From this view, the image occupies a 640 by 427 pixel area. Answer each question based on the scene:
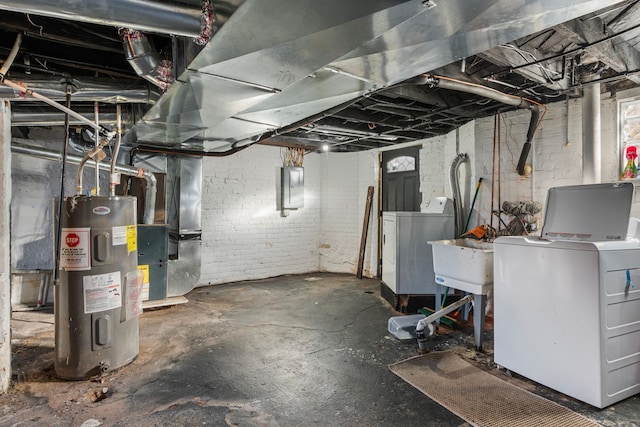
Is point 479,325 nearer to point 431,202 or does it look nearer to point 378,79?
point 431,202

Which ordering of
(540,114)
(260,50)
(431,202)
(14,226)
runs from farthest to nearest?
1. (431,202)
2. (14,226)
3. (540,114)
4. (260,50)

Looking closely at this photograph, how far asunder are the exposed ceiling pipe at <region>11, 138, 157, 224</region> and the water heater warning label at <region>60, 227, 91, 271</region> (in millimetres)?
615

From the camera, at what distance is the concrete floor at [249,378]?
1.85 m

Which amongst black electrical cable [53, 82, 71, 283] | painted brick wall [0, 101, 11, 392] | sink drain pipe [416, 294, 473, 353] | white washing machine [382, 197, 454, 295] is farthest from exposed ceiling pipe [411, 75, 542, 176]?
painted brick wall [0, 101, 11, 392]

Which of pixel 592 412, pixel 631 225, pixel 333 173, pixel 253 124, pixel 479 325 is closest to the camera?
pixel 592 412

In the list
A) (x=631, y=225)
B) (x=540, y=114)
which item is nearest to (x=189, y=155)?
(x=540, y=114)

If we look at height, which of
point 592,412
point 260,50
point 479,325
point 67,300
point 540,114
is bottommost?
point 592,412

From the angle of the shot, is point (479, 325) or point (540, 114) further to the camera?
point (540, 114)

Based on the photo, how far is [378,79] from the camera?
193cm

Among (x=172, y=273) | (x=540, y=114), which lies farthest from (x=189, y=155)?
(x=540, y=114)

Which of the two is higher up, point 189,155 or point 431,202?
point 189,155

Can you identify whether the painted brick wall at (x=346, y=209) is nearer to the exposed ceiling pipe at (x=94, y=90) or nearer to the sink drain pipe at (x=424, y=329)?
the sink drain pipe at (x=424, y=329)

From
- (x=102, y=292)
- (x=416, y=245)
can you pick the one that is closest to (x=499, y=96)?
(x=416, y=245)

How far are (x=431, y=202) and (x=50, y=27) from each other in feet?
12.5
